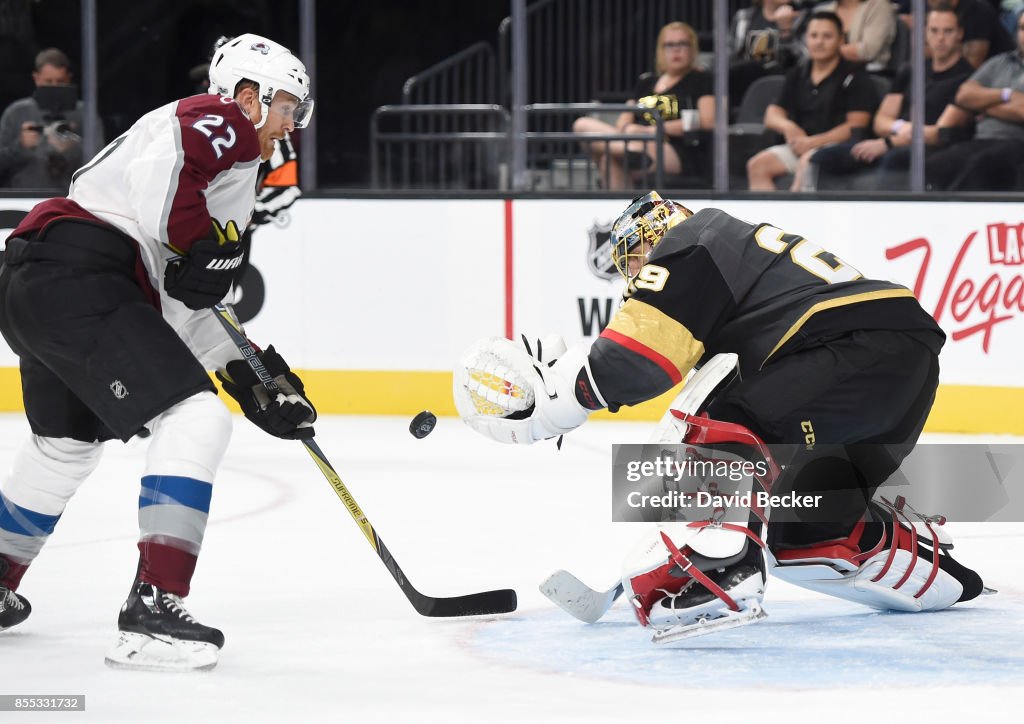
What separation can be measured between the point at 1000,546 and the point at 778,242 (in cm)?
131

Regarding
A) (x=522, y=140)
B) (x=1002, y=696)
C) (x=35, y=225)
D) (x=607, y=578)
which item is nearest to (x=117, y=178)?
(x=35, y=225)

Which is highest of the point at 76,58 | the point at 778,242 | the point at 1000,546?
the point at 76,58

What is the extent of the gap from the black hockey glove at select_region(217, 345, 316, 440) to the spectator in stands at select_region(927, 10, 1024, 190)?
3.74m

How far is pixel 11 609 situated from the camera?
9.21 feet

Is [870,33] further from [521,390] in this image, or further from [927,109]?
[521,390]

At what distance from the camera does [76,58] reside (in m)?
6.49

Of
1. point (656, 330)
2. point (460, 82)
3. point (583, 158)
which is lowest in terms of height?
point (656, 330)

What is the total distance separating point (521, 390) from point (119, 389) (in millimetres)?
659

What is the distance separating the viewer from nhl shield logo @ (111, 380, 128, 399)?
8.45 feet

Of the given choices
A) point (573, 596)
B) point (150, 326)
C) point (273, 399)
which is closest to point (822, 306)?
point (573, 596)

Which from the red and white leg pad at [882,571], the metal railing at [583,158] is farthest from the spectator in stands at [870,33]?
the red and white leg pad at [882,571]

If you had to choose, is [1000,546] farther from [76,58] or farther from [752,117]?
[76,58]

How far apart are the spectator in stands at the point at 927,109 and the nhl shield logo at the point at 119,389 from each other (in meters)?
4.03

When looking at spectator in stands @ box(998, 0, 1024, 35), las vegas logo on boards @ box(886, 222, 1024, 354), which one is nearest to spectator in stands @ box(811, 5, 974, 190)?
spectator in stands @ box(998, 0, 1024, 35)
